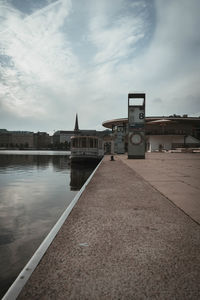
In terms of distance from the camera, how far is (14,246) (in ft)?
10.6

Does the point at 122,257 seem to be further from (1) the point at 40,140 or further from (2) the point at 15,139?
(2) the point at 15,139

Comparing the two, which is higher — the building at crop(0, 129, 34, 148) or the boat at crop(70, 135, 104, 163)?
the building at crop(0, 129, 34, 148)

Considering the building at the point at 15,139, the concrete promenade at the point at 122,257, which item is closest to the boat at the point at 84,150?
the concrete promenade at the point at 122,257

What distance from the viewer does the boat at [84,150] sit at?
21906 millimetres

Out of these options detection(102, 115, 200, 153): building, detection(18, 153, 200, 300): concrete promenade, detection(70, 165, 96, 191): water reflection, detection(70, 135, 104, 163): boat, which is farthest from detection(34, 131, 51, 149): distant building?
detection(18, 153, 200, 300): concrete promenade

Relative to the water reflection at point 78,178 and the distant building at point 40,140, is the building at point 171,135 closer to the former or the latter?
the water reflection at point 78,178

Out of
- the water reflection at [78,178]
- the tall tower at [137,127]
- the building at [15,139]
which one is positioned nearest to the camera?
the water reflection at [78,178]

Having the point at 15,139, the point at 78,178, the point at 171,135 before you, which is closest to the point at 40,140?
the point at 15,139

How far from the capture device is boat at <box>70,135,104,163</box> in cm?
2191

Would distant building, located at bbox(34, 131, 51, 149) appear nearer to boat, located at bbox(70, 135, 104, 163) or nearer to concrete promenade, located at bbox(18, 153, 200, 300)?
boat, located at bbox(70, 135, 104, 163)

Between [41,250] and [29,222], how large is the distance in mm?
2917

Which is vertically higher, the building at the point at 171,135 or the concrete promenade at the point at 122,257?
the building at the point at 171,135

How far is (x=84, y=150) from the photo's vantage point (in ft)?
73.8

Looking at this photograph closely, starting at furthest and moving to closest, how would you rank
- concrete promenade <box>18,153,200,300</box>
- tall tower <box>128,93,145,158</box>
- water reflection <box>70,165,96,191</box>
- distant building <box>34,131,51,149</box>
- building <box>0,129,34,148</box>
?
distant building <box>34,131,51,149</box> → building <box>0,129,34,148</box> → tall tower <box>128,93,145,158</box> → water reflection <box>70,165,96,191</box> → concrete promenade <box>18,153,200,300</box>
